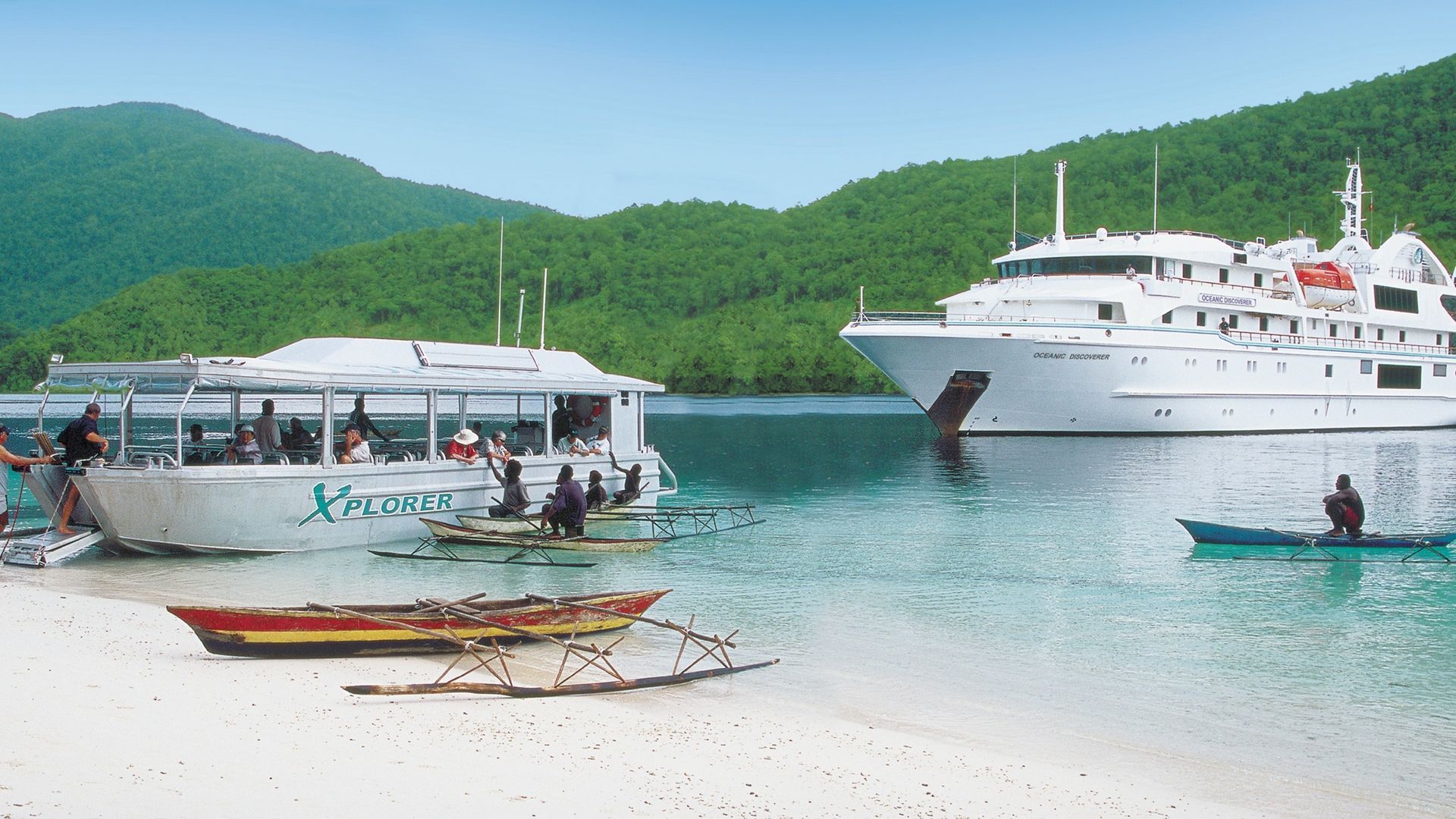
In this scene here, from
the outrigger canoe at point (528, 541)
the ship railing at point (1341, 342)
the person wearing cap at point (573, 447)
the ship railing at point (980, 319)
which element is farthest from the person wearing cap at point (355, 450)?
the ship railing at point (1341, 342)

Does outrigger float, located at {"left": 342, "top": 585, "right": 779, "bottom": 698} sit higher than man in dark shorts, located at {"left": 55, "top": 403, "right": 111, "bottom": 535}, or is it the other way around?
man in dark shorts, located at {"left": 55, "top": 403, "right": 111, "bottom": 535}

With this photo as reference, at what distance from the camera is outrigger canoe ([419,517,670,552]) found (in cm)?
1700

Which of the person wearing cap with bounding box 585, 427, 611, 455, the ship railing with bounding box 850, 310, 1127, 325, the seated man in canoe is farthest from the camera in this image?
the ship railing with bounding box 850, 310, 1127, 325

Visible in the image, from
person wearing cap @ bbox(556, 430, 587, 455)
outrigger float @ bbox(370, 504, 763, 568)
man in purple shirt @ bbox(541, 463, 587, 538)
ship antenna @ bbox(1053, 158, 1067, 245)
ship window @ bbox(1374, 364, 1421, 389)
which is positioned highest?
ship antenna @ bbox(1053, 158, 1067, 245)

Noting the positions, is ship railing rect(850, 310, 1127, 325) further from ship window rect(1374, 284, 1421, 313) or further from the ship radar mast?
the ship radar mast

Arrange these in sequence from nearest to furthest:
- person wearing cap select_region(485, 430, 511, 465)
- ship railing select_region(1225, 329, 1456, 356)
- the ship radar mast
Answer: person wearing cap select_region(485, 430, 511, 465), ship railing select_region(1225, 329, 1456, 356), the ship radar mast

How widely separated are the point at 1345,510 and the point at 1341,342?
3961 cm

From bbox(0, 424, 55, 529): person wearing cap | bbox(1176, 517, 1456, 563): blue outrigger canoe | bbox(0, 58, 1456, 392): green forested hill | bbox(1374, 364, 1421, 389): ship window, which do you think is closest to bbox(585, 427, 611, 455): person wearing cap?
bbox(0, 424, 55, 529): person wearing cap

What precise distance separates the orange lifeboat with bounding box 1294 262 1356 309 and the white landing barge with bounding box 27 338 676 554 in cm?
4299

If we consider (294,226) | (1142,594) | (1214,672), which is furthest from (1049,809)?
(294,226)

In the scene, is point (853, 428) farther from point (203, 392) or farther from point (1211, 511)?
point (203, 392)

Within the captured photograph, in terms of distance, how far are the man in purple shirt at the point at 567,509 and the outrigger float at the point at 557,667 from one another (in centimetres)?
578

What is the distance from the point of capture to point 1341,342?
53906 millimetres

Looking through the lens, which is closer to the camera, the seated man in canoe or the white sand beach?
the white sand beach
